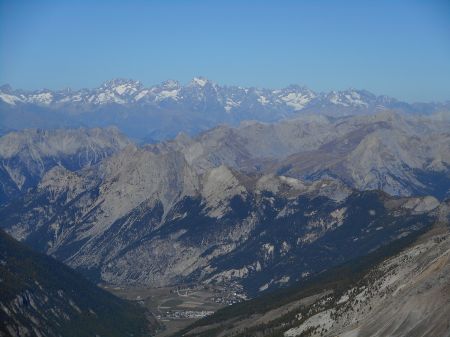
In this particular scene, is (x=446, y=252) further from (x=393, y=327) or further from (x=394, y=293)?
(x=393, y=327)

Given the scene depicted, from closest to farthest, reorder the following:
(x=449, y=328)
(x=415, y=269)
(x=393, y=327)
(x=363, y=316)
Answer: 1. (x=449, y=328)
2. (x=393, y=327)
3. (x=363, y=316)
4. (x=415, y=269)

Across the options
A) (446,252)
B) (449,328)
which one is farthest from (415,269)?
(449,328)

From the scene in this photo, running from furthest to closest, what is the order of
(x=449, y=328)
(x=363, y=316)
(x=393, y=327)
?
(x=363, y=316), (x=393, y=327), (x=449, y=328)

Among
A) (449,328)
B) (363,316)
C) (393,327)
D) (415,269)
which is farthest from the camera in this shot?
(415,269)

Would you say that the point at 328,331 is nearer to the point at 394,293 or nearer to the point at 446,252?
the point at 394,293

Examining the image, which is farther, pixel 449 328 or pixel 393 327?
pixel 393 327

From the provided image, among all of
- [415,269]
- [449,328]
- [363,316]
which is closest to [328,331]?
[363,316]

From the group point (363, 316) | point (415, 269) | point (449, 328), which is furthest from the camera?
point (415, 269)

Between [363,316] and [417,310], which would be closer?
[417,310]
